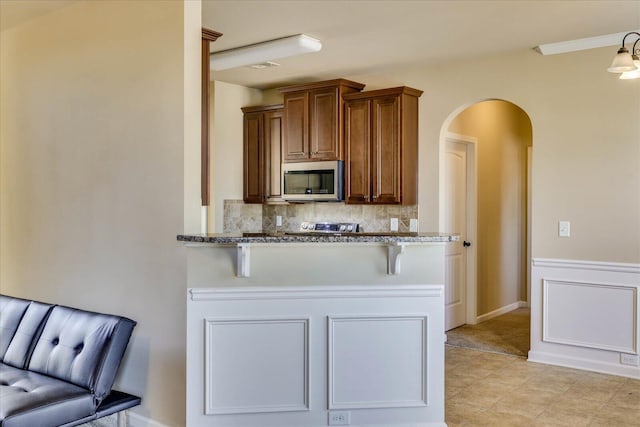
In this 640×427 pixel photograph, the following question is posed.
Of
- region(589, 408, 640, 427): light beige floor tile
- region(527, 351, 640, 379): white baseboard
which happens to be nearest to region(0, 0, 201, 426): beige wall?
region(589, 408, 640, 427): light beige floor tile

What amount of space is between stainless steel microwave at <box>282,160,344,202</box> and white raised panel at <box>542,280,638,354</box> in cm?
213

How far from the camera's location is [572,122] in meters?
4.74

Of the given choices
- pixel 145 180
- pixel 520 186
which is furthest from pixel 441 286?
pixel 520 186

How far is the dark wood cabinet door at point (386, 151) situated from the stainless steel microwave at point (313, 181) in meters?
0.36

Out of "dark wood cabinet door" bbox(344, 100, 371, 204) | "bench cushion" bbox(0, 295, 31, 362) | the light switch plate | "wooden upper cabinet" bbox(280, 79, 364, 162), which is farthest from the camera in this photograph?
"wooden upper cabinet" bbox(280, 79, 364, 162)

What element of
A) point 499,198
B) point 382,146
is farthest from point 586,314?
point 499,198

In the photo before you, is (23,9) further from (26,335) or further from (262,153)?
(262,153)

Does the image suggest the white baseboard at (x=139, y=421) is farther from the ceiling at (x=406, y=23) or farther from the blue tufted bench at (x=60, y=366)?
the ceiling at (x=406, y=23)

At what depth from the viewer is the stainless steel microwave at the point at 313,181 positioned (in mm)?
5750

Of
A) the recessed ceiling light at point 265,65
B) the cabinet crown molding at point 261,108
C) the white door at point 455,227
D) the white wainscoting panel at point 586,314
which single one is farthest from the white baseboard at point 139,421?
the cabinet crown molding at point 261,108

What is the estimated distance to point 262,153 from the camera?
6.48m

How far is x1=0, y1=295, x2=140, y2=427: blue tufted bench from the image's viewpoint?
2.75 metres

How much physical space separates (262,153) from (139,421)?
12.0 feet

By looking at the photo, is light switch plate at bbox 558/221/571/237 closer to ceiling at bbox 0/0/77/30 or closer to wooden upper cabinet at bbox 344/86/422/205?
wooden upper cabinet at bbox 344/86/422/205
